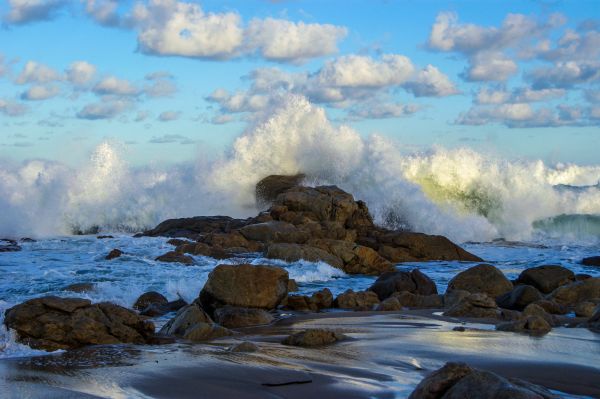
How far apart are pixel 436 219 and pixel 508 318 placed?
1665 centimetres

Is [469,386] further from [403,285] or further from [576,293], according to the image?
[403,285]

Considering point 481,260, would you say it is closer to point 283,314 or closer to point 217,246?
point 217,246

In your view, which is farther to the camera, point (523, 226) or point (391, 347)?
point (523, 226)

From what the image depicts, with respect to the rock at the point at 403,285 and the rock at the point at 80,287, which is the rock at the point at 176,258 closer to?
the rock at the point at 80,287

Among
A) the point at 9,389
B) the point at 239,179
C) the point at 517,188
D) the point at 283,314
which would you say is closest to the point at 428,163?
the point at 517,188

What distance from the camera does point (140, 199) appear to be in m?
29.8

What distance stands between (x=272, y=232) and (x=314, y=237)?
1.19 meters

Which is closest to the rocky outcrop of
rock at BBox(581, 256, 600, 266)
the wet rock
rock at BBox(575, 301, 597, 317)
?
rock at BBox(575, 301, 597, 317)

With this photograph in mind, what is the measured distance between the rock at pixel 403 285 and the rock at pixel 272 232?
238 inches

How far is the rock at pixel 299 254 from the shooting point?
15.5m

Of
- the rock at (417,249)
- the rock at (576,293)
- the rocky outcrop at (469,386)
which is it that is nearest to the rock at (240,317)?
the rock at (576,293)

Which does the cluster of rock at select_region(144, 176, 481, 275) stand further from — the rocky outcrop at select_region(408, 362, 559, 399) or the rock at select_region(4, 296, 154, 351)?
the rocky outcrop at select_region(408, 362, 559, 399)

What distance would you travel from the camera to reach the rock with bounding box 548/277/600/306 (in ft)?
34.4

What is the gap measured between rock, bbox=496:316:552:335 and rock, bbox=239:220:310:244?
10.1 meters
